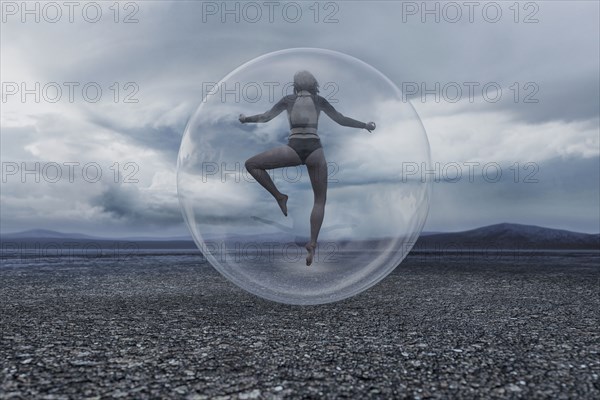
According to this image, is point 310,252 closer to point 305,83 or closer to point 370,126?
point 370,126

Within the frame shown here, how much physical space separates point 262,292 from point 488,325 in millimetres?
3034

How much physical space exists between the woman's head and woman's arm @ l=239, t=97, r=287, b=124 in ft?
0.63

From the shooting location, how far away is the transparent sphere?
4.62 metres

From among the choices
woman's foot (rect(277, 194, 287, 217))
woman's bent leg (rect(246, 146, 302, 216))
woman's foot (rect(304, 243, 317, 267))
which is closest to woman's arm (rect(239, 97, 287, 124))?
woman's bent leg (rect(246, 146, 302, 216))

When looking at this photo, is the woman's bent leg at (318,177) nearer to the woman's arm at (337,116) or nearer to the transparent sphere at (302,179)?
the transparent sphere at (302,179)

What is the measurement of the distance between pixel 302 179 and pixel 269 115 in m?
0.68

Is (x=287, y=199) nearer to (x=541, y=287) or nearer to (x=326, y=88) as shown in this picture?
(x=326, y=88)

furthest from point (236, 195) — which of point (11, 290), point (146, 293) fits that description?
point (11, 290)

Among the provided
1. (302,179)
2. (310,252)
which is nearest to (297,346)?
(310,252)

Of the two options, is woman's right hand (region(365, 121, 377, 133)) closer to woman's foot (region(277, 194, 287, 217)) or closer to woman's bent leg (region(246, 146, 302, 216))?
woman's bent leg (region(246, 146, 302, 216))

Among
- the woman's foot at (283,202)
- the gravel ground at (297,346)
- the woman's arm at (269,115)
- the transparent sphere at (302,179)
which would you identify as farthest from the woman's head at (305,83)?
the gravel ground at (297,346)

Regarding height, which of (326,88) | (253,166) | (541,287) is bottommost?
(541,287)

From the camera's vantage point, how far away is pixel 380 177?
4781mm

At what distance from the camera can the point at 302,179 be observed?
461 centimetres
